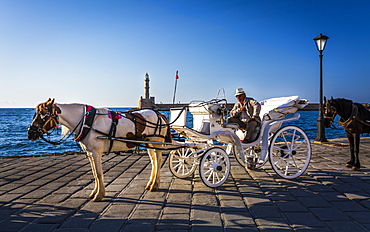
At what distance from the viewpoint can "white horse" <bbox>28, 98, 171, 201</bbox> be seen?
408cm

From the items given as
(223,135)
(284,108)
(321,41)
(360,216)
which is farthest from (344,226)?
(321,41)

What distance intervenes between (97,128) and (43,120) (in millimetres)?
751

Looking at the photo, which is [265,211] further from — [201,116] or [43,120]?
[43,120]

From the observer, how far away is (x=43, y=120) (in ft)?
13.3

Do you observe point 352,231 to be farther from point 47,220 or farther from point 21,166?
point 21,166

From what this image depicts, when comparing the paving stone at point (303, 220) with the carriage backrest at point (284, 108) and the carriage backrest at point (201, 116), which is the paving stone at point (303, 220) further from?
the carriage backrest at point (284, 108)

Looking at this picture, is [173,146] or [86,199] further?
[173,146]

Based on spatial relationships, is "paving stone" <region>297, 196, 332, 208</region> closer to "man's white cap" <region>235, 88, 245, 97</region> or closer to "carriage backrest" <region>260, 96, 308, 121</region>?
"carriage backrest" <region>260, 96, 308, 121</region>

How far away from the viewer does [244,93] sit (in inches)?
216

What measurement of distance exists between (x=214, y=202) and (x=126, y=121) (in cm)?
188

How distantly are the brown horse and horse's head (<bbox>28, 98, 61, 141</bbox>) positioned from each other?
17.9 feet

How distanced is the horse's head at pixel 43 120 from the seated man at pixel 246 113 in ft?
9.82

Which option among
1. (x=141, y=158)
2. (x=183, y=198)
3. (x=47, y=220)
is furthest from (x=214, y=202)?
(x=141, y=158)

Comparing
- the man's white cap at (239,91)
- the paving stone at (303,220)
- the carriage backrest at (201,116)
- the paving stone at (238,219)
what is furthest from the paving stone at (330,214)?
the man's white cap at (239,91)
